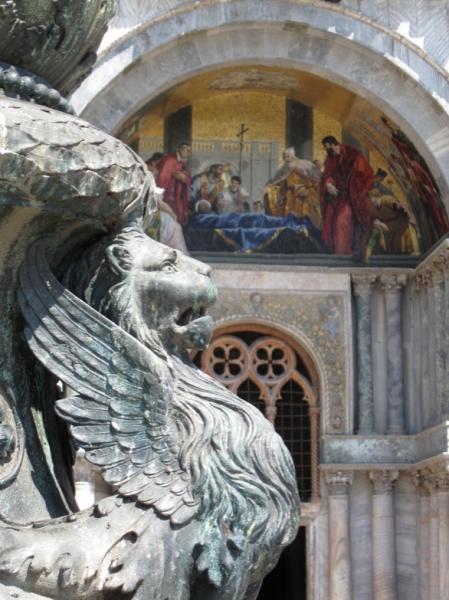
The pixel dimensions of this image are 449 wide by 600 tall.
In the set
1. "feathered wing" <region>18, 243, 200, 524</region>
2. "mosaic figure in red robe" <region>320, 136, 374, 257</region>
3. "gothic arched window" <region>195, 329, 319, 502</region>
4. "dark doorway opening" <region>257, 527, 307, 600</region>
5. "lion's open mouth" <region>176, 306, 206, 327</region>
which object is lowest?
"dark doorway opening" <region>257, 527, 307, 600</region>

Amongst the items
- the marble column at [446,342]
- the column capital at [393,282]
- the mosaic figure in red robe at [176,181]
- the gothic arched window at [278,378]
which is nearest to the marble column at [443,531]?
the marble column at [446,342]

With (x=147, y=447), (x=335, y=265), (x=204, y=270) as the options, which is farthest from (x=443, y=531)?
(x=147, y=447)

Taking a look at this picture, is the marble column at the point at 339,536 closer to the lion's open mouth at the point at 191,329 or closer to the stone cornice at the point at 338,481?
the stone cornice at the point at 338,481

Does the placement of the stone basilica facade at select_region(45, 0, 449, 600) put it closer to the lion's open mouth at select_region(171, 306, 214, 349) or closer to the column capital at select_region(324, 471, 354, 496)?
the column capital at select_region(324, 471, 354, 496)

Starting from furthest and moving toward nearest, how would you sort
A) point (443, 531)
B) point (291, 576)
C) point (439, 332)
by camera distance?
point (291, 576) → point (439, 332) → point (443, 531)

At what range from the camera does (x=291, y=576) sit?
1441 centimetres

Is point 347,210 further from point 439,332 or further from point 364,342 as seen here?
point 439,332

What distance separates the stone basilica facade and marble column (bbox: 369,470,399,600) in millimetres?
17

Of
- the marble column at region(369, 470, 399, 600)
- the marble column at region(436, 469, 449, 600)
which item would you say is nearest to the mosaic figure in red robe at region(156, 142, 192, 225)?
the marble column at region(369, 470, 399, 600)

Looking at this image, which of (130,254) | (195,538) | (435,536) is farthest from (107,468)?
(435,536)

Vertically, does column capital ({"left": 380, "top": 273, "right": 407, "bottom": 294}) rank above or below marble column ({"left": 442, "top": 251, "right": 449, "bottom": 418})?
above

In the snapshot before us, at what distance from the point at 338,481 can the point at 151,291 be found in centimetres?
1144

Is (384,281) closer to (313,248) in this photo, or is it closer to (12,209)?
(313,248)

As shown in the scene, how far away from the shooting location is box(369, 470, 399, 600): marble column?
13406 mm
